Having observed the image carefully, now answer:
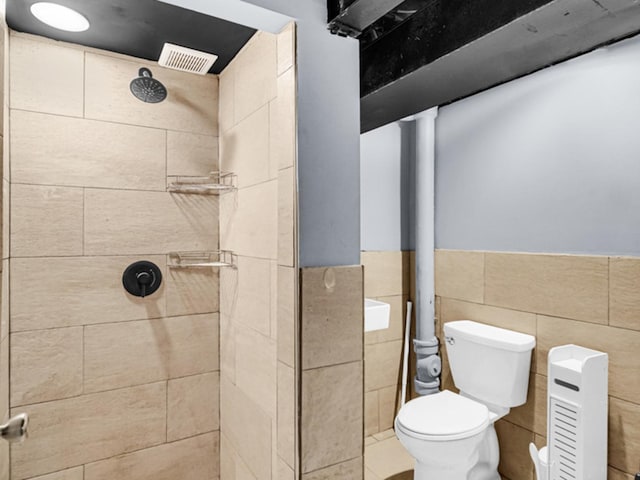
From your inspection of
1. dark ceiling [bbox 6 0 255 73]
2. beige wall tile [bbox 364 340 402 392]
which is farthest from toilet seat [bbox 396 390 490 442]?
dark ceiling [bbox 6 0 255 73]

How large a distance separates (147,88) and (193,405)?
1.57 m

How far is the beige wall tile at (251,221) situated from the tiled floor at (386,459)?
158 centimetres

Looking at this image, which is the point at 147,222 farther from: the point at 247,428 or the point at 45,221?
the point at 247,428

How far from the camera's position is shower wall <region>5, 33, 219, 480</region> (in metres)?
1.64

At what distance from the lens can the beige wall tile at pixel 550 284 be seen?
5.93 ft

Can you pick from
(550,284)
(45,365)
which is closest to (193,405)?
(45,365)

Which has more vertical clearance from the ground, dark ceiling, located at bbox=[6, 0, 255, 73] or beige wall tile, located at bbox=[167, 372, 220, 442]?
dark ceiling, located at bbox=[6, 0, 255, 73]

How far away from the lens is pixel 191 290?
198 cm

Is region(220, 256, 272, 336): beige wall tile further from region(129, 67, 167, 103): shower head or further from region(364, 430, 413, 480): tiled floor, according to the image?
region(364, 430, 413, 480): tiled floor

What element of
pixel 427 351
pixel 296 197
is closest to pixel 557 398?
pixel 427 351

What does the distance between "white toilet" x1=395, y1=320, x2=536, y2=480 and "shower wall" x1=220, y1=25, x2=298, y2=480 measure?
775 mm

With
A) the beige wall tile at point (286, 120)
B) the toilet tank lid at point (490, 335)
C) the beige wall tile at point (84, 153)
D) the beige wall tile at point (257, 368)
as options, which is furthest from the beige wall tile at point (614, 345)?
the beige wall tile at point (84, 153)

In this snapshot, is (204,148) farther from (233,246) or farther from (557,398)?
(557,398)

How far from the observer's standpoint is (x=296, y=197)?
122 cm
